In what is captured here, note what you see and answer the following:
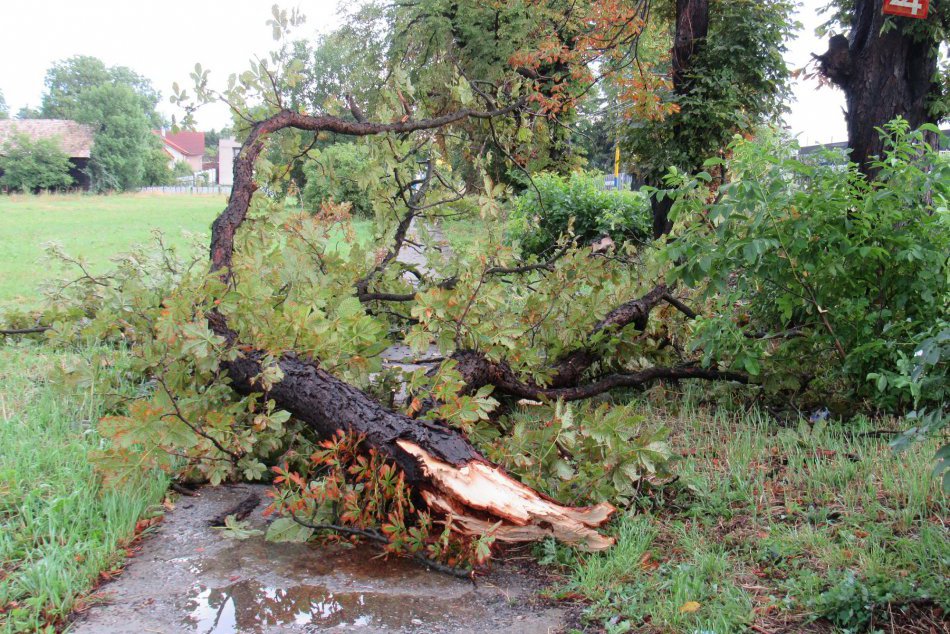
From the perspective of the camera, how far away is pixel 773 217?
3.67 metres

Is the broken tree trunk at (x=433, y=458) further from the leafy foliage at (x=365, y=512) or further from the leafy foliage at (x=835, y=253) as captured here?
the leafy foliage at (x=835, y=253)

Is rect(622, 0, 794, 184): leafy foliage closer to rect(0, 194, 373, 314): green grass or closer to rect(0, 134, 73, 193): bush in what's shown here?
rect(0, 194, 373, 314): green grass

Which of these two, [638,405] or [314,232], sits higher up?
[314,232]

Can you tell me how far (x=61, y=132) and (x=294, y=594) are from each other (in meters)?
53.4

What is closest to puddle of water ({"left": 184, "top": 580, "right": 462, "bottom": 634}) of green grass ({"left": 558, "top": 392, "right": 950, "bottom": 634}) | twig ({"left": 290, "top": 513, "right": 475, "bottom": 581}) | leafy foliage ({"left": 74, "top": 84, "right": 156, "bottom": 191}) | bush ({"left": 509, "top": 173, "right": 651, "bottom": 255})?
twig ({"left": 290, "top": 513, "right": 475, "bottom": 581})

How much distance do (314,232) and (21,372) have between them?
245 centimetres

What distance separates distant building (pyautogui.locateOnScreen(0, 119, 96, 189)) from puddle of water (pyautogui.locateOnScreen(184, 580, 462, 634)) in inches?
1816

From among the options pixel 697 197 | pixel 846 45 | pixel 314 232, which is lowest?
pixel 314 232

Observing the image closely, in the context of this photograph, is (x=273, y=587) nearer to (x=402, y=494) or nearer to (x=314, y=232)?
(x=402, y=494)

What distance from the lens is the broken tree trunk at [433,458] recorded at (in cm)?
287

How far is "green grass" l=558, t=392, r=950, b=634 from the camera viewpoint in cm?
229

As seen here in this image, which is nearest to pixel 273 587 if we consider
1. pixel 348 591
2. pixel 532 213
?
pixel 348 591

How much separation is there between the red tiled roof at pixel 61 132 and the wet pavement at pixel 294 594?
45803mm

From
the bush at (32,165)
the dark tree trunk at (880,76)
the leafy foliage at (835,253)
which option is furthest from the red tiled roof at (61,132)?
the leafy foliage at (835,253)
